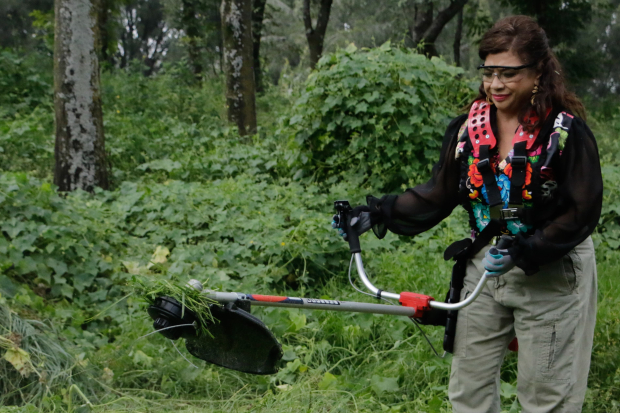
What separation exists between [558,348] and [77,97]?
6112 millimetres

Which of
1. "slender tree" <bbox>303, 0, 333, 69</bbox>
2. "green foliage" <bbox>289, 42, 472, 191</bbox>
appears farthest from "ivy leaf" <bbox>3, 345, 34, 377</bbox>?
"slender tree" <bbox>303, 0, 333, 69</bbox>

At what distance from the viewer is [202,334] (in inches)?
103

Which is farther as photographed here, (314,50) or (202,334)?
(314,50)

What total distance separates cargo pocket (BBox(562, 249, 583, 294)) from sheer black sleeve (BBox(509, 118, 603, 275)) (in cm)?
14

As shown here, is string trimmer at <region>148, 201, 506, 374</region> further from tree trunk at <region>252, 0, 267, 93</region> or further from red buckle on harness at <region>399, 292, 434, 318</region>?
tree trunk at <region>252, 0, 267, 93</region>

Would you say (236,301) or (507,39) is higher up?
(507,39)

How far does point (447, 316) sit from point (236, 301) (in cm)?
101

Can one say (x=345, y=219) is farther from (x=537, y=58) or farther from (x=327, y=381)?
A: (x=327, y=381)

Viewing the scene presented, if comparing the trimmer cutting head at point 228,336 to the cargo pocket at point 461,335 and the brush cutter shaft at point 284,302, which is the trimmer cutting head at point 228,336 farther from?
the cargo pocket at point 461,335

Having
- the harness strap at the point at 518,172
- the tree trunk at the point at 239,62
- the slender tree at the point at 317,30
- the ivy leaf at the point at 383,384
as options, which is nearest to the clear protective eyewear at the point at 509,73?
the harness strap at the point at 518,172

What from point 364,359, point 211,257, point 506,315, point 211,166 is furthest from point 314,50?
point 506,315

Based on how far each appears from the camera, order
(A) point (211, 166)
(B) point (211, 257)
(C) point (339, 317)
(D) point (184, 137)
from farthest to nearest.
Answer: (D) point (184, 137) < (A) point (211, 166) < (B) point (211, 257) < (C) point (339, 317)

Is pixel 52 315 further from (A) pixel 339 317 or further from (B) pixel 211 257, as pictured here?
(A) pixel 339 317

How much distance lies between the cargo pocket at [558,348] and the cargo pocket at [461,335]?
0.35m
